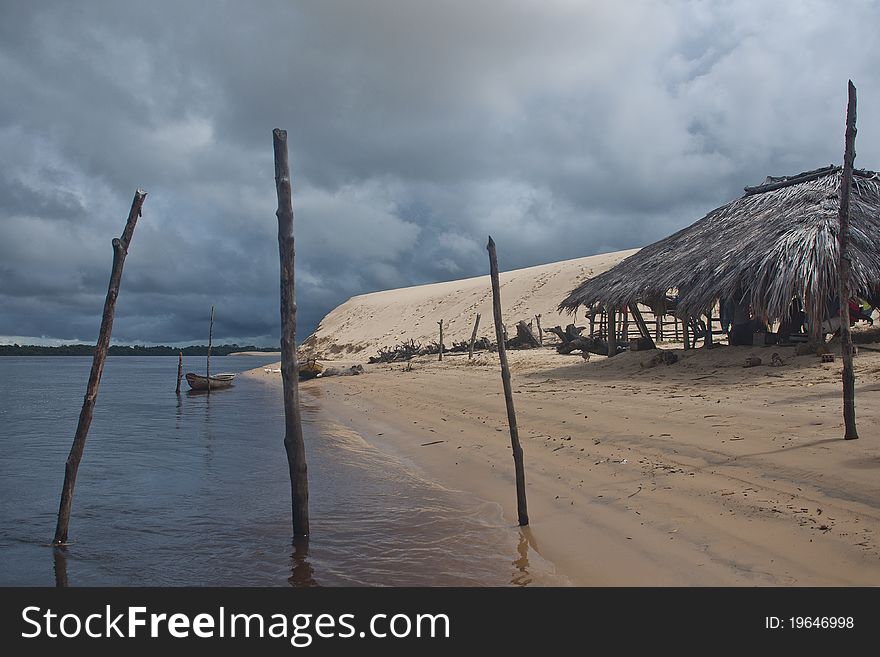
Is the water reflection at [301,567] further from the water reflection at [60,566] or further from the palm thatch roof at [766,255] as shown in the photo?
the palm thatch roof at [766,255]

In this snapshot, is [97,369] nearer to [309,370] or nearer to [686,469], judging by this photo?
[686,469]

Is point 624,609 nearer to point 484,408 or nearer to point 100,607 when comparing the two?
point 100,607

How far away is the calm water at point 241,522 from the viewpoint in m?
5.08

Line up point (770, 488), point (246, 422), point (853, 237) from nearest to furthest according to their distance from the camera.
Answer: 1. point (770, 488)
2. point (853, 237)
3. point (246, 422)

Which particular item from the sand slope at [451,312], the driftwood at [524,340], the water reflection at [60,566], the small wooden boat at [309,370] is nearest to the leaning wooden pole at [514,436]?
the water reflection at [60,566]

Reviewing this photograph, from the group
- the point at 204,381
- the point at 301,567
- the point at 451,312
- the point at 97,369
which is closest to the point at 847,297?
the point at 301,567

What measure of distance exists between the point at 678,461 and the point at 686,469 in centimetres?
33

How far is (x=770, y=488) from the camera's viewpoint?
17.8 feet

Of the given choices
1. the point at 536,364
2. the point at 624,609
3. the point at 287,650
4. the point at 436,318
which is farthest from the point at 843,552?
the point at 436,318

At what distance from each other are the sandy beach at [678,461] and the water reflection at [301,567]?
1.92 meters

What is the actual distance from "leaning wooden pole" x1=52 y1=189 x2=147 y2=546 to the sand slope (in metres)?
33.0

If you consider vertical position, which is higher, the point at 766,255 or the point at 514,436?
the point at 766,255

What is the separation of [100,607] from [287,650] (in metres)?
1.74

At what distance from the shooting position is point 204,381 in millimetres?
28516
